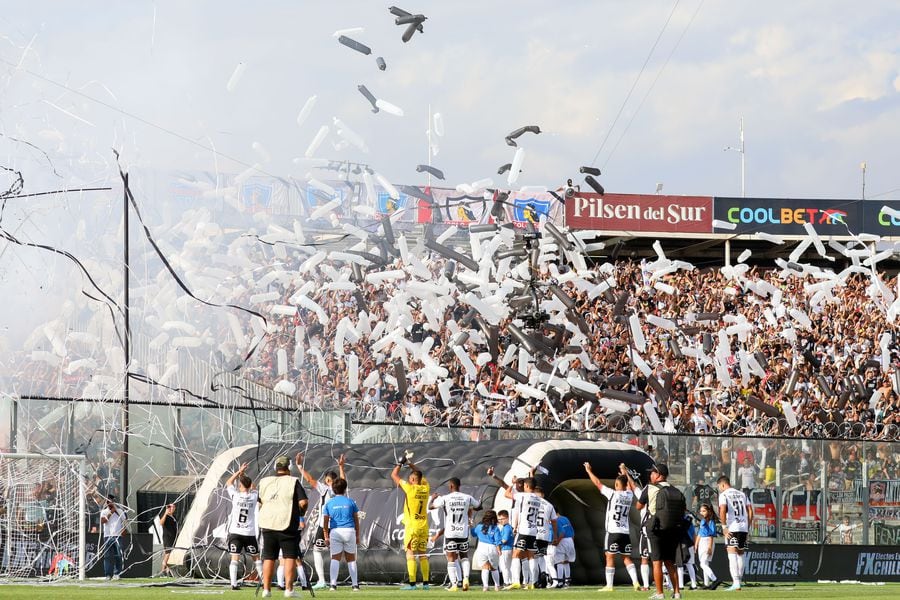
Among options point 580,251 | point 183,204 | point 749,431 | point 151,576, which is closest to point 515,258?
point 580,251

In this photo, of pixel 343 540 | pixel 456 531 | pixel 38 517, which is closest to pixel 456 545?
pixel 456 531

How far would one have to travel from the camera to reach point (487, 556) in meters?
18.5

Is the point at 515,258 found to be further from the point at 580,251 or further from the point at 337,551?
the point at 337,551

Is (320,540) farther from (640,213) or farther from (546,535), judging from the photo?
(640,213)

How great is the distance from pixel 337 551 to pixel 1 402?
650 centimetres

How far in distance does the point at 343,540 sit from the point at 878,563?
36.0ft

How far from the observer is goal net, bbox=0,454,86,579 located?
Answer: 20.1m

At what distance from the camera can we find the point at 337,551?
57.9ft

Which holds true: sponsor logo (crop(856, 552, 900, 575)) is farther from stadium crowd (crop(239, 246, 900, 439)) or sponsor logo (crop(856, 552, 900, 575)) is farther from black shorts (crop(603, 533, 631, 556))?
black shorts (crop(603, 533, 631, 556))

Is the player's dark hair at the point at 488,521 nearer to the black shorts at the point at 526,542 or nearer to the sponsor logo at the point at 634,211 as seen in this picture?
the black shorts at the point at 526,542

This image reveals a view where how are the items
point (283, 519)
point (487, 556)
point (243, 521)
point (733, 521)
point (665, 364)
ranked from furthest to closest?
1. point (665, 364)
2. point (733, 521)
3. point (487, 556)
4. point (243, 521)
5. point (283, 519)

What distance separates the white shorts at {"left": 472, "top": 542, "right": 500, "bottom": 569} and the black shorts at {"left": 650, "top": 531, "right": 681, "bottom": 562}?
3503 millimetres

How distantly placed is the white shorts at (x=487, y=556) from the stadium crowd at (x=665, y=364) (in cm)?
552

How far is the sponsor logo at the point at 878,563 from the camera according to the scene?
23.7 meters
